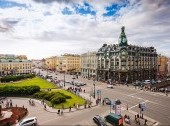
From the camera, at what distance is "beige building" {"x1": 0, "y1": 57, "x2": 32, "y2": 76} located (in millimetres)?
135800

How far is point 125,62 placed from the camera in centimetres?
8494

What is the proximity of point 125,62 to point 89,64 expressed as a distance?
31.9 metres

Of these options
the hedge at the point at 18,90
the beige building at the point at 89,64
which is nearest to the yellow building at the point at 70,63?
the beige building at the point at 89,64

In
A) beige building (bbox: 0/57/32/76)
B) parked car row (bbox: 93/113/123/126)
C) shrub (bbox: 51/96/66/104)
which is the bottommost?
parked car row (bbox: 93/113/123/126)

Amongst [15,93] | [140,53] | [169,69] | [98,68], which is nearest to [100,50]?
[98,68]

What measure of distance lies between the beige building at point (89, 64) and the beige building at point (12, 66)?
48.1m

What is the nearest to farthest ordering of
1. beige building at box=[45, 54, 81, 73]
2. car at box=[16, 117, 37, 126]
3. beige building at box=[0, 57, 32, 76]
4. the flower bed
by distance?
car at box=[16, 117, 37, 126], the flower bed, beige building at box=[0, 57, 32, 76], beige building at box=[45, 54, 81, 73]

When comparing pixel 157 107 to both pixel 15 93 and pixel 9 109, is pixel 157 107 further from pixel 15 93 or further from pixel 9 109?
pixel 15 93

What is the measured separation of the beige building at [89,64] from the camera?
10788cm

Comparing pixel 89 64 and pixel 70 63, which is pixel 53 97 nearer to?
pixel 89 64

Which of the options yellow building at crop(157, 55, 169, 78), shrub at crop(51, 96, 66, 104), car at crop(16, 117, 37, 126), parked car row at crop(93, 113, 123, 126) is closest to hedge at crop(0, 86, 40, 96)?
shrub at crop(51, 96, 66, 104)

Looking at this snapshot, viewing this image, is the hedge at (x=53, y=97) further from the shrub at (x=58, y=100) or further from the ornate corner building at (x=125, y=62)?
the ornate corner building at (x=125, y=62)

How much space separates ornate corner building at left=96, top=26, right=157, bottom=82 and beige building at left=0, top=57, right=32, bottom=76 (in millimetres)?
65068

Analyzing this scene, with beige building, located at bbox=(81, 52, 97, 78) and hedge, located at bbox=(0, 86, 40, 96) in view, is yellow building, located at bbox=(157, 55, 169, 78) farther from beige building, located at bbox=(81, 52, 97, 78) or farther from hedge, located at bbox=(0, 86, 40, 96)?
hedge, located at bbox=(0, 86, 40, 96)
